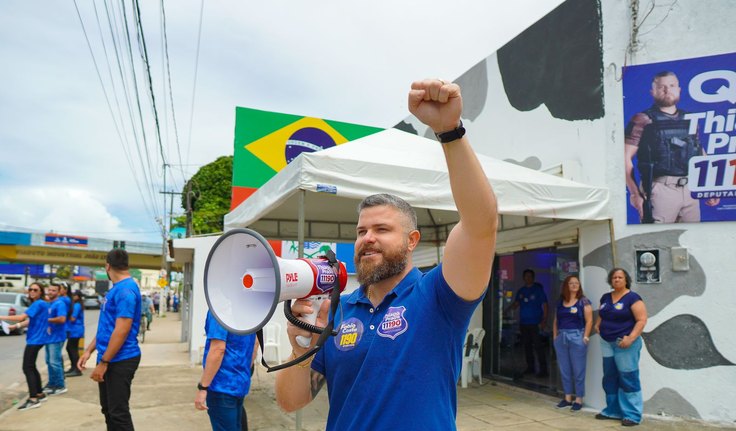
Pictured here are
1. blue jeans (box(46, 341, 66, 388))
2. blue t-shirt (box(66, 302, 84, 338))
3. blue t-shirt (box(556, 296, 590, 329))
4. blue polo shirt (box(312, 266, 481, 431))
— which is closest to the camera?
blue polo shirt (box(312, 266, 481, 431))

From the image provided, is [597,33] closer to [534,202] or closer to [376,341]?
[534,202]

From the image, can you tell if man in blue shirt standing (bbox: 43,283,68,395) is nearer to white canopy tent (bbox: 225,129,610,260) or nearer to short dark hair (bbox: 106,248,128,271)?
white canopy tent (bbox: 225,129,610,260)

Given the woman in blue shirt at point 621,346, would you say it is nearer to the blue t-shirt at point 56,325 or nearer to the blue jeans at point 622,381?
the blue jeans at point 622,381

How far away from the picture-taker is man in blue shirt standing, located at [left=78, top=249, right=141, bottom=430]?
3979 mm

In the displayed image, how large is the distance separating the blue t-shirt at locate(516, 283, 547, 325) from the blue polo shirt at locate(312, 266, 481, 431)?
617 cm

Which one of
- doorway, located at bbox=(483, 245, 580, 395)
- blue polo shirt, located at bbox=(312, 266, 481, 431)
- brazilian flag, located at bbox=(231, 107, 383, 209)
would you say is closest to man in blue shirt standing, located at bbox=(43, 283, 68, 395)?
brazilian flag, located at bbox=(231, 107, 383, 209)

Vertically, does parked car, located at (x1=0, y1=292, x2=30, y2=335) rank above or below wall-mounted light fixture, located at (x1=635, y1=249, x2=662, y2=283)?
below

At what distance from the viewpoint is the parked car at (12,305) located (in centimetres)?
1686

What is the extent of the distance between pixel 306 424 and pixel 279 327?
15.2 feet

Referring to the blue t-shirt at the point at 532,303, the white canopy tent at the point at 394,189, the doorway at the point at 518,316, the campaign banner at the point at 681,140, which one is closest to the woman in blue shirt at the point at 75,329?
the white canopy tent at the point at 394,189

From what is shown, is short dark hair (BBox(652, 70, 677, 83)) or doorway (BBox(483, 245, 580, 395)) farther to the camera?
doorway (BBox(483, 245, 580, 395))

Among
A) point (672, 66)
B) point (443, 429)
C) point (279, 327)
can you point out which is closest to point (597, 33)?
point (672, 66)

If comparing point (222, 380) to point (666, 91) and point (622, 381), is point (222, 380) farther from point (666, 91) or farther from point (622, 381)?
point (666, 91)

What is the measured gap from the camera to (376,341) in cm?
168
